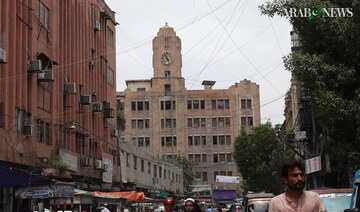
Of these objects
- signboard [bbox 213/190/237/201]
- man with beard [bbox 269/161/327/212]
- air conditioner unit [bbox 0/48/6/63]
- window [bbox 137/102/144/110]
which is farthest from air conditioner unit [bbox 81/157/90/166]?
window [bbox 137/102/144/110]

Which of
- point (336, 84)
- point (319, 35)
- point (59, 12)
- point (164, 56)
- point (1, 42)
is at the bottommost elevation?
point (336, 84)

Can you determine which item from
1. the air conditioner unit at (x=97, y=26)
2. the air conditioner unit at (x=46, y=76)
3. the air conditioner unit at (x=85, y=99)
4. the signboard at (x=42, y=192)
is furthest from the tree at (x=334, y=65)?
the air conditioner unit at (x=97, y=26)

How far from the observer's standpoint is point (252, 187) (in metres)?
67.8

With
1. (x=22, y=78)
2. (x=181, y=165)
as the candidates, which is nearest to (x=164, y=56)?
(x=181, y=165)

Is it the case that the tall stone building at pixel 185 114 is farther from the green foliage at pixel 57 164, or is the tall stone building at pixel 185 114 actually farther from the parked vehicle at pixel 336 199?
the parked vehicle at pixel 336 199

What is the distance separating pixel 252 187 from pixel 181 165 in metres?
23.0

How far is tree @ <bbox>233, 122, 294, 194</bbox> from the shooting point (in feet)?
209

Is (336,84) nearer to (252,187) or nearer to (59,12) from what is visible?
(59,12)

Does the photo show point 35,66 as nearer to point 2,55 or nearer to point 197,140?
point 2,55

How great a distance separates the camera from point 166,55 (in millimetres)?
103125

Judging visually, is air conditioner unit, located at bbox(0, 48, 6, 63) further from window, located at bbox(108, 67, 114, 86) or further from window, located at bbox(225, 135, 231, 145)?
→ window, located at bbox(225, 135, 231, 145)

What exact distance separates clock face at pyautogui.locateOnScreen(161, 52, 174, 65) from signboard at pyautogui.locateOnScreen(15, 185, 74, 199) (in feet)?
277

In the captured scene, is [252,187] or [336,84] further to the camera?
[252,187]

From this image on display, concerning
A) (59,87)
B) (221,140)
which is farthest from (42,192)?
(221,140)
